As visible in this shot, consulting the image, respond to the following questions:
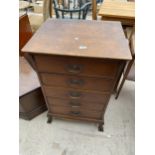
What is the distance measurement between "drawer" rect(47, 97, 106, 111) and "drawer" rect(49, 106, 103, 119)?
43 mm

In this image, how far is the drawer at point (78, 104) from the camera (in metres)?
1.32

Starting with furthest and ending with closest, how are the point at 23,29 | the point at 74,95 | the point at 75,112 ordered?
the point at 23,29
the point at 75,112
the point at 74,95

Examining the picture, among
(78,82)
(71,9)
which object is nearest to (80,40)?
(78,82)

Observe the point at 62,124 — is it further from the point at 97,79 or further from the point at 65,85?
the point at 97,79

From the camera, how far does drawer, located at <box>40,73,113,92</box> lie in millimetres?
1138

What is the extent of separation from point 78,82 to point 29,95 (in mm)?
504

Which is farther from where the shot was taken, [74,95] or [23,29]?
[23,29]

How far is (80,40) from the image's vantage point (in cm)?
114

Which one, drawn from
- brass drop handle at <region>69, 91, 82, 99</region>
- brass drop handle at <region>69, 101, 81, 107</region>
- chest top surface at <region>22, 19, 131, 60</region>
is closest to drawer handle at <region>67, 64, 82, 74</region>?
chest top surface at <region>22, 19, 131, 60</region>

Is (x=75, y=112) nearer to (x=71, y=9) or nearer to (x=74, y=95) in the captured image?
(x=74, y=95)

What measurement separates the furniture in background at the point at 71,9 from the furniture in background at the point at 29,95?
0.67m

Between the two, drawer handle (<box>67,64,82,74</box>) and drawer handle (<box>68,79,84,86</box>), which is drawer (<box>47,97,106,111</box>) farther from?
drawer handle (<box>67,64,82,74</box>)
